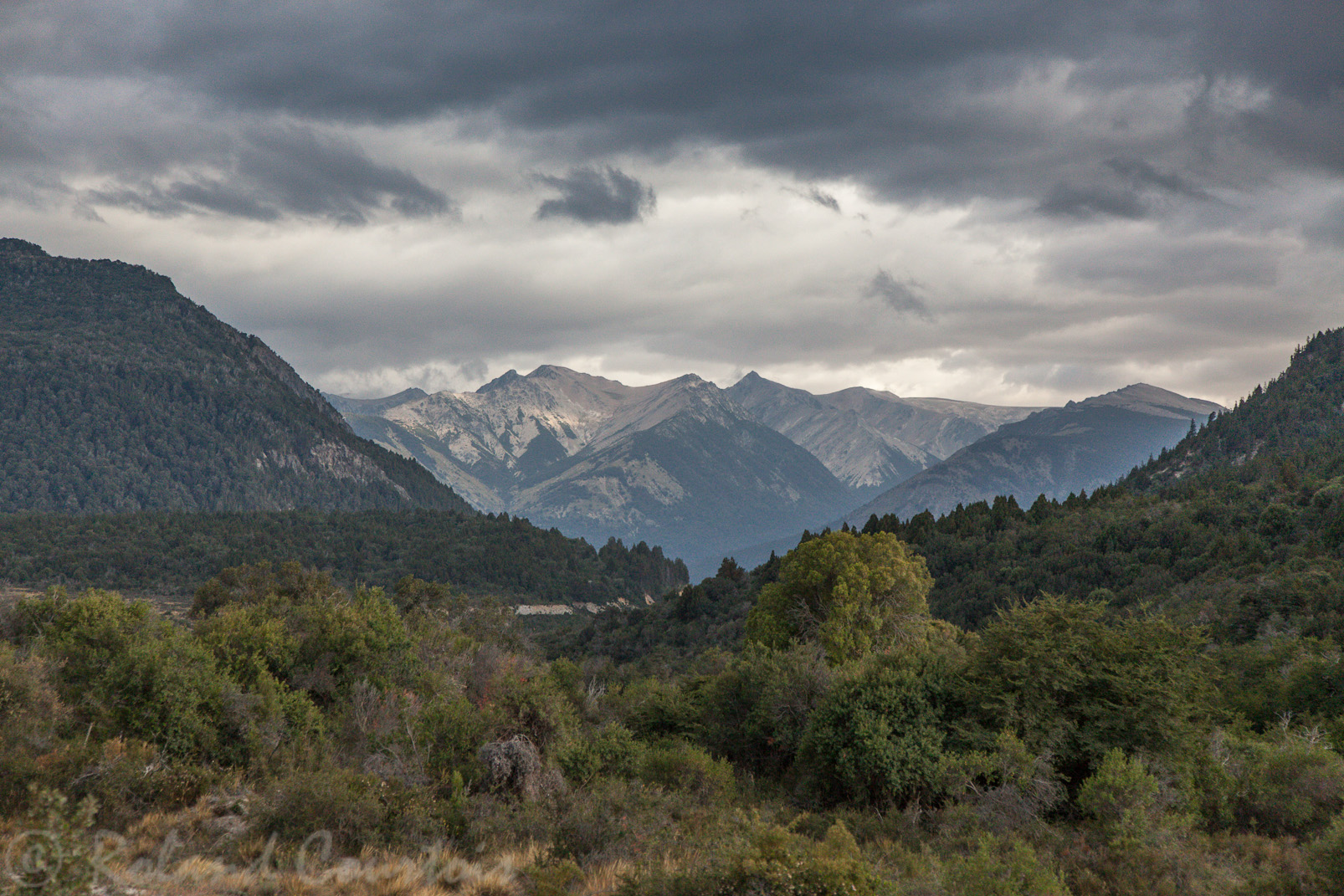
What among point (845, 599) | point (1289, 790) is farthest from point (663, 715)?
point (1289, 790)

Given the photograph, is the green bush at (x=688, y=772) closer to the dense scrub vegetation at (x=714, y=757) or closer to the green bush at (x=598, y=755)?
the dense scrub vegetation at (x=714, y=757)

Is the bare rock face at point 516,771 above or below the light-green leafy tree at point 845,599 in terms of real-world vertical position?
below

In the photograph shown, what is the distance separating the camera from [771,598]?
1827 inches

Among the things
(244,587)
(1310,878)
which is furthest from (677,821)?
(244,587)

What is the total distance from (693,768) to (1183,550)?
76.0 m

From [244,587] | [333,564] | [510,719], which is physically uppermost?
[510,719]

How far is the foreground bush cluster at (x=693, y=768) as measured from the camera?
1706 cm

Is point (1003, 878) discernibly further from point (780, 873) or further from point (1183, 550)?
point (1183, 550)

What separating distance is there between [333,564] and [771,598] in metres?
170

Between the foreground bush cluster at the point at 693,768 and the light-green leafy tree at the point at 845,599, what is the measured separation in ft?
23.1

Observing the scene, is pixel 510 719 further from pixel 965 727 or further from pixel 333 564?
pixel 333 564

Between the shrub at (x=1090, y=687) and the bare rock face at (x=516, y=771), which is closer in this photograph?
the bare rock face at (x=516, y=771)

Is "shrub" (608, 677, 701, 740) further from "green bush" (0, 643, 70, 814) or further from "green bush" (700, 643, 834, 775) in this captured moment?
"green bush" (0, 643, 70, 814)

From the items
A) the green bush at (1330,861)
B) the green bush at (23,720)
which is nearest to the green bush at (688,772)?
the green bush at (1330,861)
